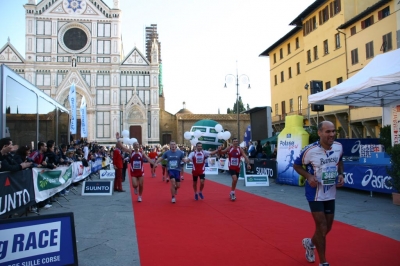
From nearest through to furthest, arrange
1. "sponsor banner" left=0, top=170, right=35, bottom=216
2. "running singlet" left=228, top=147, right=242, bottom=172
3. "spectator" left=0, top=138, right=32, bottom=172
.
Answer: "sponsor banner" left=0, top=170, right=35, bottom=216, "spectator" left=0, top=138, right=32, bottom=172, "running singlet" left=228, top=147, right=242, bottom=172

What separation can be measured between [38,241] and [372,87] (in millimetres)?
13036

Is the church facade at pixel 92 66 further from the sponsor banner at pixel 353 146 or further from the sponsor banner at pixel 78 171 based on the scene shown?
the sponsor banner at pixel 353 146

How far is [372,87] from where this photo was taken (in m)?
14.1

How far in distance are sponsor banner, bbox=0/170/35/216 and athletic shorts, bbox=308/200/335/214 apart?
5645 mm

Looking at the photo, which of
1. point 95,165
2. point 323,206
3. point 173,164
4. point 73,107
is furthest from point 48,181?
point 95,165

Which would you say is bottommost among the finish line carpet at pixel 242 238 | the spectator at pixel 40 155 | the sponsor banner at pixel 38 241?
the finish line carpet at pixel 242 238

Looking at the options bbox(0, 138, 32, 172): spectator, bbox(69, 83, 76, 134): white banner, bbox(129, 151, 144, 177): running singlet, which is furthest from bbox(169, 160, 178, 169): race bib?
bbox(69, 83, 76, 134): white banner

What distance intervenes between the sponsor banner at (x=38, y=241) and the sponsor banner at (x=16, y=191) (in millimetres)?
2944

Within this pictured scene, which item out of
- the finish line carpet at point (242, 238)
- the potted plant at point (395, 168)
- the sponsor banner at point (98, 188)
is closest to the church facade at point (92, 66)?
the sponsor banner at point (98, 188)

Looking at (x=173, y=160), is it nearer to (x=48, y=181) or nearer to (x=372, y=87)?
(x=48, y=181)

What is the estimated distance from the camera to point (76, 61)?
184 feet

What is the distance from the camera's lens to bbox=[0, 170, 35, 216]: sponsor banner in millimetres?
7285

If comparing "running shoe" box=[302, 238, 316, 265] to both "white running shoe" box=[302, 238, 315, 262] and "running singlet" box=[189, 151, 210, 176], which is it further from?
"running singlet" box=[189, 151, 210, 176]

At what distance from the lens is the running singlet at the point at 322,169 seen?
199 inches
